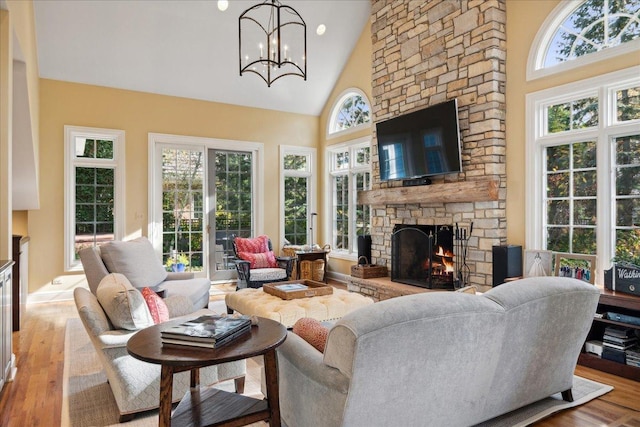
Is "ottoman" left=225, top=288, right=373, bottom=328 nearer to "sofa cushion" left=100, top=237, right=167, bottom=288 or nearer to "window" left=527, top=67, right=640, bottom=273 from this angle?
"sofa cushion" left=100, top=237, right=167, bottom=288

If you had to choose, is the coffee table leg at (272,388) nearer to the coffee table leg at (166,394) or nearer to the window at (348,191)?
the coffee table leg at (166,394)

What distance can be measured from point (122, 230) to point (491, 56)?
5.55 meters

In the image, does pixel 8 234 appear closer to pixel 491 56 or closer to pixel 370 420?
pixel 370 420

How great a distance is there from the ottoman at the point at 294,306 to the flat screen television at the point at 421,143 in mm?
2047

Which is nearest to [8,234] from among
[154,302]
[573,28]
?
[154,302]

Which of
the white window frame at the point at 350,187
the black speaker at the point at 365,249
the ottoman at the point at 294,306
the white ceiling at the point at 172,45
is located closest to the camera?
the ottoman at the point at 294,306

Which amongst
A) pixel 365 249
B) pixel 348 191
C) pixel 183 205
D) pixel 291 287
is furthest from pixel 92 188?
pixel 365 249

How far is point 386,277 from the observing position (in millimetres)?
6047

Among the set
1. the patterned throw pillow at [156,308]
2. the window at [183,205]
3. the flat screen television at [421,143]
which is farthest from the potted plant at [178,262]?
the patterned throw pillow at [156,308]

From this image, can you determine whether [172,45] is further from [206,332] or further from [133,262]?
[206,332]

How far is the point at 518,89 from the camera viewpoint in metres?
4.66

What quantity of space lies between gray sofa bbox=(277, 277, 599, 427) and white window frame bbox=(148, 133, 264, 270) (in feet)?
16.7

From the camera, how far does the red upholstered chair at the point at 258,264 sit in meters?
6.12

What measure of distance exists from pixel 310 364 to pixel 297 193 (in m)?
6.26
